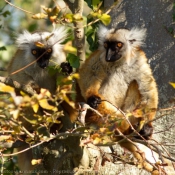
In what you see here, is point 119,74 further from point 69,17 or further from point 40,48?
point 69,17

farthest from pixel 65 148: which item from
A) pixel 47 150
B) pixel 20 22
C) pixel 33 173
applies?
pixel 20 22

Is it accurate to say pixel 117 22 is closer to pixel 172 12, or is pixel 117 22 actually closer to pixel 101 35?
pixel 101 35

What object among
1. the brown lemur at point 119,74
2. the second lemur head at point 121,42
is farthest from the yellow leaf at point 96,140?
the second lemur head at point 121,42

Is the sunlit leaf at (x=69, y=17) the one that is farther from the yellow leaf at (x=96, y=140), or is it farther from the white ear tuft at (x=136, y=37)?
the white ear tuft at (x=136, y=37)

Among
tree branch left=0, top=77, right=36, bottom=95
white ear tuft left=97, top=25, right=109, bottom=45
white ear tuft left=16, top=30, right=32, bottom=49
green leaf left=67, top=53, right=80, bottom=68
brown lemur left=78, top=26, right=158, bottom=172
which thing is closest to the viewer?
tree branch left=0, top=77, right=36, bottom=95

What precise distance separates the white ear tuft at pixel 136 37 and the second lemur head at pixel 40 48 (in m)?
1.38

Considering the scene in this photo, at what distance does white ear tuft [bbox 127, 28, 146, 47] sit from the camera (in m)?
7.70

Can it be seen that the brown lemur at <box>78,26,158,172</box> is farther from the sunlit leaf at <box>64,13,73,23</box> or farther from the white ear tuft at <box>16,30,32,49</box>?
the sunlit leaf at <box>64,13,73,23</box>

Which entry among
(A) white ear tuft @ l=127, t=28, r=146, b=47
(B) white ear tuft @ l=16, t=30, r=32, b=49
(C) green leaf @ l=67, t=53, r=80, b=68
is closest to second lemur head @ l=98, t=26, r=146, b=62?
(A) white ear tuft @ l=127, t=28, r=146, b=47

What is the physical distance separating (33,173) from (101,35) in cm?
287

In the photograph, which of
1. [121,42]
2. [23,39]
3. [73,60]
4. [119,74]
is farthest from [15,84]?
[23,39]

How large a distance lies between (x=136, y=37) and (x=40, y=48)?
6.55 feet

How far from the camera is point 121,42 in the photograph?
25.7ft

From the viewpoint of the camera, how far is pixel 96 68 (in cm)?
782
